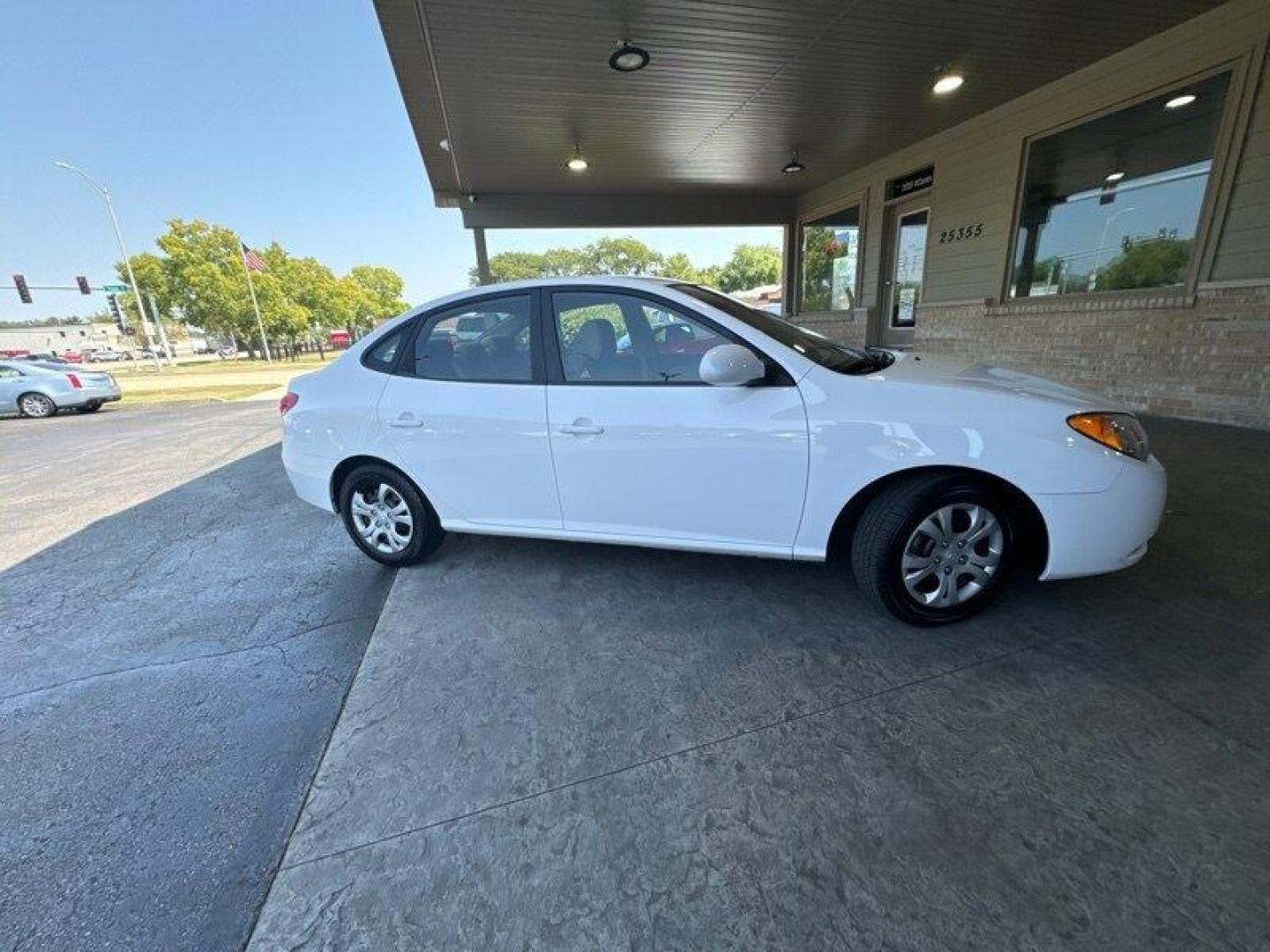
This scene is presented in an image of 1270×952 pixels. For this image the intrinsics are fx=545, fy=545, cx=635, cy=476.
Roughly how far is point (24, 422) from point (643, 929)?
16.3m

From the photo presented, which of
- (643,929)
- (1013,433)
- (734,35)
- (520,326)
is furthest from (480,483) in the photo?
(734,35)

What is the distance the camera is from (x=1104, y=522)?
2.21 meters

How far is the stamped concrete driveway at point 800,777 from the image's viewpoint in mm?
1342

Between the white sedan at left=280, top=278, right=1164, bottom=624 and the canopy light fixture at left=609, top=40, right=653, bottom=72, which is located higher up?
the canopy light fixture at left=609, top=40, right=653, bottom=72

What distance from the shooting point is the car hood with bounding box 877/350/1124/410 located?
2.29 m

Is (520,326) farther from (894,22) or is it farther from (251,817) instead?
(894,22)

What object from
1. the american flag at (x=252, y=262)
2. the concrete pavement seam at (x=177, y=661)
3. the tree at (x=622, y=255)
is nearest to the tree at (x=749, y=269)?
the tree at (x=622, y=255)

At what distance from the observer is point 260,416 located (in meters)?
10.7

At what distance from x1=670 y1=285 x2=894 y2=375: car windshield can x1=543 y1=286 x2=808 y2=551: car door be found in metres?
0.23

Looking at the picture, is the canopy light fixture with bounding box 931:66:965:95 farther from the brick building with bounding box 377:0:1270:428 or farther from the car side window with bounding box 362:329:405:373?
the car side window with bounding box 362:329:405:373

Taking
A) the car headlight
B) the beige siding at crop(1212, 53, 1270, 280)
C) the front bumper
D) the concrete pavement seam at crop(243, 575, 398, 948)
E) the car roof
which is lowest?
the concrete pavement seam at crop(243, 575, 398, 948)

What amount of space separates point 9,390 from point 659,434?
16.3m

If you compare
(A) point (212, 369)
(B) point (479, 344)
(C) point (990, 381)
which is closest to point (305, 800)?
(B) point (479, 344)

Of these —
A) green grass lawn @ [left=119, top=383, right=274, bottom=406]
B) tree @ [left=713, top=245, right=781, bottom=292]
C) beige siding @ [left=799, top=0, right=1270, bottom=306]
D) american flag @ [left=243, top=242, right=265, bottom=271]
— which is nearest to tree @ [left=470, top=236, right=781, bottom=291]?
tree @ [left=713, top=245, right=781, bottom=292]
